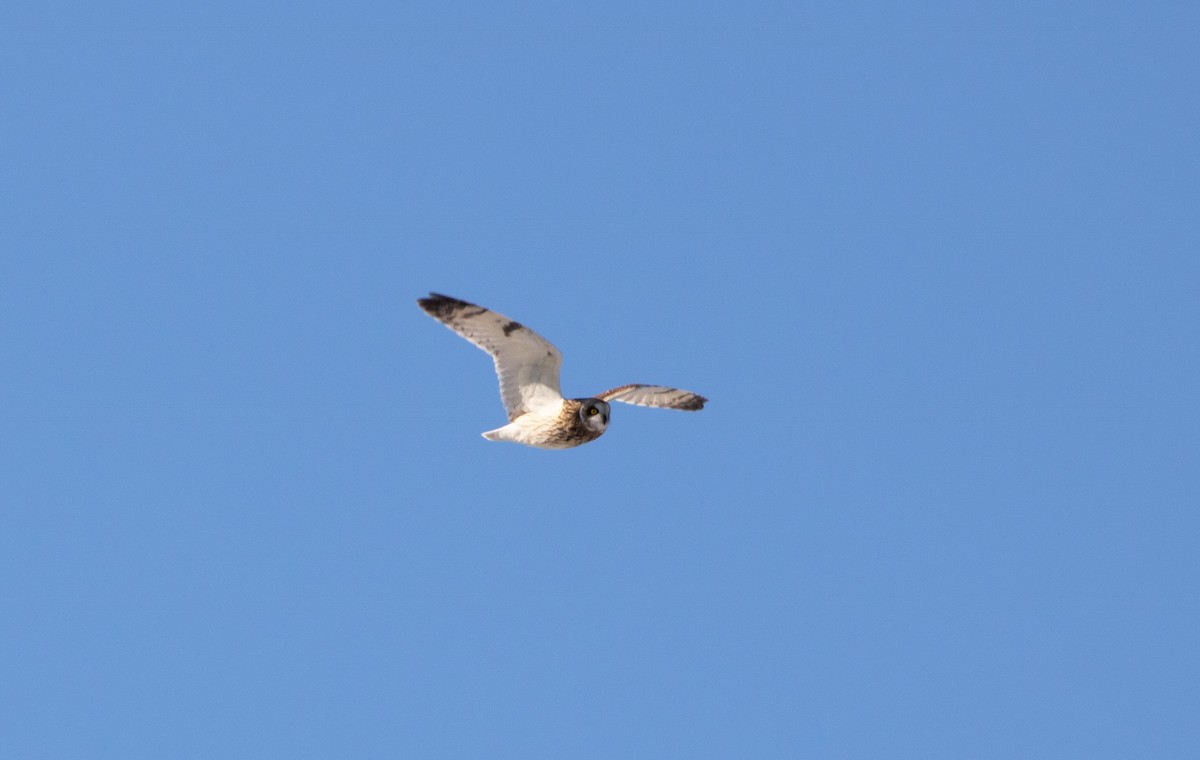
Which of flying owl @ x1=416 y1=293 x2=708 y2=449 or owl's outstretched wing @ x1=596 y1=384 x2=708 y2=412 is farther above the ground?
owl's outstretched wing @ x1=596 y1=384 x2=708 y2=412

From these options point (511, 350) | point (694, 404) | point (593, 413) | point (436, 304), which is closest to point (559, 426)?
point (593, 413)

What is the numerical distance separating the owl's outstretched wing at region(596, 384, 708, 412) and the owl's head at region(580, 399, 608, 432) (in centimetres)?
88

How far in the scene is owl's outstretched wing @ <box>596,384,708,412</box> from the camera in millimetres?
20391

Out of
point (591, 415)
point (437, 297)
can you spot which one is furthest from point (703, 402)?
point (437, 297)

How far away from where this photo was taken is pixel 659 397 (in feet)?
69.7

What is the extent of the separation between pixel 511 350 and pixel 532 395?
29.8 inches

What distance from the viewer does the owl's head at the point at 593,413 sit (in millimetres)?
19141

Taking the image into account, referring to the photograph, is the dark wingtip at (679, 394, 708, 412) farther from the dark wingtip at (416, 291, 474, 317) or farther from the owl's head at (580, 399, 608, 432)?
the dark wingtip at (416, 291, 474, 317)

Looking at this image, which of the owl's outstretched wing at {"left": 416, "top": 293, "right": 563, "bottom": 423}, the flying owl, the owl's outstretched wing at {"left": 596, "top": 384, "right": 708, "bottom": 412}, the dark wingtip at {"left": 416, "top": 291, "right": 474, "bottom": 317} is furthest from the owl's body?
the dark wingtip at {"left": 416, "top": 291, "right": 474, "bottom": 317}

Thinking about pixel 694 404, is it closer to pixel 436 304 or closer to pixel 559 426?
pixel 559 426

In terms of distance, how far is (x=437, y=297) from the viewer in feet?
59.1

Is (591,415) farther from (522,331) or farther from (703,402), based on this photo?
(703,402)

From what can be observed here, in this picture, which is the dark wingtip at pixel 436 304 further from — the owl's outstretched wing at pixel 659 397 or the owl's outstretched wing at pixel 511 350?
the owl's outstretched wing at pixel 659 397

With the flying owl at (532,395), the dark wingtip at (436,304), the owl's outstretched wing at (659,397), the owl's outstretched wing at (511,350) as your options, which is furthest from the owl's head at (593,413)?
the dark wingtip at (436,304)
